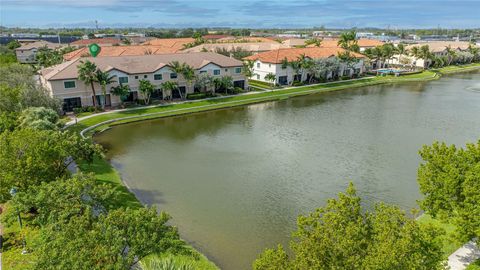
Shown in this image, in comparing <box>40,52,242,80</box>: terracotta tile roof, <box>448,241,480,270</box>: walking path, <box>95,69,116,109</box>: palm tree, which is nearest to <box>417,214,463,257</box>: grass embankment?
<box>448,241,480,270</box>: walking path

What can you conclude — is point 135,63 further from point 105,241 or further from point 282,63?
point 105,241

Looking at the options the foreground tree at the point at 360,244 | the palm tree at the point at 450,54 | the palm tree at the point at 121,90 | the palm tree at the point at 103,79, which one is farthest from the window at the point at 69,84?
the palm tree at the point at 450,54

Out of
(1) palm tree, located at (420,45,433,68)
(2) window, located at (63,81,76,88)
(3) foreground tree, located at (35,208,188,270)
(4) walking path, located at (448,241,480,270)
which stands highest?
(1) palm tree, located at (420,45,433,68)

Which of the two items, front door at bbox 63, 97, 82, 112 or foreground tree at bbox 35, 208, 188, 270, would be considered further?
front door at bbox 63, 97, 82, 112

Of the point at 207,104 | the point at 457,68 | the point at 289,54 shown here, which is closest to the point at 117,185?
the point at 207,104

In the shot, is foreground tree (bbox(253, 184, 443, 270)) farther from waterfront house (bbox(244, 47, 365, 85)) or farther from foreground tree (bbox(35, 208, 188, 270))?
waterfront house (bbox(244, 47, 365, 85))

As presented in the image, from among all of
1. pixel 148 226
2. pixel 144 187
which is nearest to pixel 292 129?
pixel 144 187
